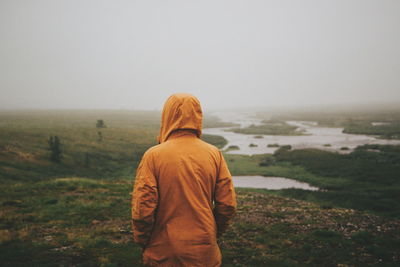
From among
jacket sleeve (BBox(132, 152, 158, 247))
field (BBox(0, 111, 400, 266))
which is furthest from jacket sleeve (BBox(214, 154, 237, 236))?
field (BBox(0, 111, 400, 266))

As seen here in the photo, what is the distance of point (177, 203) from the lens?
10.1 feet

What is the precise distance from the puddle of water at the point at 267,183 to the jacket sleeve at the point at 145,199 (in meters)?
21.3

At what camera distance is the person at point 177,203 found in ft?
9.87

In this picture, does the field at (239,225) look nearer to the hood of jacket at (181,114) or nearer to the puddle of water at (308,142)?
the hood of jacket at (181,114)

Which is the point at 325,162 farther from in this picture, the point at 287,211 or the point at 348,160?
the point at 287,211

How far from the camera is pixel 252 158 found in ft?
118

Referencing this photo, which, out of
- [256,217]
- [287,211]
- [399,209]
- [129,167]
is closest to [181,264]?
[256,217]

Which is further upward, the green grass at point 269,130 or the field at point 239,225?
the green grass at point 269,130

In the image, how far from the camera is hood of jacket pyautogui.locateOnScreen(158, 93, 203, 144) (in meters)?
3.32

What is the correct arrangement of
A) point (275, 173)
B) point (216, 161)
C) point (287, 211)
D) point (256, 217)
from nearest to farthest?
point (216, 161) → point (256, 217) → point (287, 211) → point (275, 173)

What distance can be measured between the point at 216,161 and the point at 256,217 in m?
9.58

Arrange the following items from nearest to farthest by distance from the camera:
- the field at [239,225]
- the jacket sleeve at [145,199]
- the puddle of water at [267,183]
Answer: the jacket sleeve at [145,199], the field at [239,225], the puddle of water at [267,183]

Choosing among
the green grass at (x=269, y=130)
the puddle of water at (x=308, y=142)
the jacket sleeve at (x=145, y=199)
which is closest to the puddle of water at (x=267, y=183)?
the puddle of water at (x=308, y=142)

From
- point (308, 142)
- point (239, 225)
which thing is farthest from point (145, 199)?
point (308, 142)
